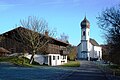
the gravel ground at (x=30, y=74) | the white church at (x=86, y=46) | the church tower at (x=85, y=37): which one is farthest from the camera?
the white church at (x=86, y=46)

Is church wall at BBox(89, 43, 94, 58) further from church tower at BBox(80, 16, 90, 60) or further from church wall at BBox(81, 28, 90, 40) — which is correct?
church wall at BBox(81, 28, 90, 40)

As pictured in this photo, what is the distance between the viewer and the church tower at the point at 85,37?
124 metres

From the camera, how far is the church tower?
12425 cm

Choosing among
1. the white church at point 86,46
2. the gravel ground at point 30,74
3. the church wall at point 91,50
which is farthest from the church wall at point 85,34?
the gravel ground at point 30,74

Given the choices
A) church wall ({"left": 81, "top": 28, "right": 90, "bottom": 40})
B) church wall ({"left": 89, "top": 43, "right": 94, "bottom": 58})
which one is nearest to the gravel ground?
church wall ({"left": 81, "top": 28, "right": 90, "bottom": 40})

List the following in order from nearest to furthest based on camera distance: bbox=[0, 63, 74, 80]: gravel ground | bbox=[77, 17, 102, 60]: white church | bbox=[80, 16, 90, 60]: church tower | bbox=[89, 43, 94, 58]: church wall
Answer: bbox=[0, 63, 74, 80]: gravel ground < bbox=[80, 16, 90, 60]: church tower < bbox=[77, 17, 102, 60]: white church < bbox=[89, 43, 94, 58]: church wall

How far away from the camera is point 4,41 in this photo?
65.9 metres

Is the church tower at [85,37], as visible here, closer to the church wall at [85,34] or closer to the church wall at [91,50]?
the church wall at [85,34]

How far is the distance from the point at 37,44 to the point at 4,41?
36.6 ft

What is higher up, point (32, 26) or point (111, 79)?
point (32, 26)

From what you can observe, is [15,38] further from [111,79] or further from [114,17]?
[111,79]

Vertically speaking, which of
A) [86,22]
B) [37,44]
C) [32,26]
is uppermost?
[86,22]

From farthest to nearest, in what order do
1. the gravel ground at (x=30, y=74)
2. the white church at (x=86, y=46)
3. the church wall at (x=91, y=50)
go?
1. the church wall at (x=91, y=50)
2. the white church at (x=86, y=46)
3. the gravel ground at (x=30, y=74)

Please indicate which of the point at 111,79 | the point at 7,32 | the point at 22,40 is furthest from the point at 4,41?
the point at 111,79
